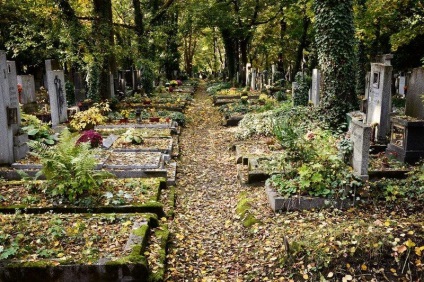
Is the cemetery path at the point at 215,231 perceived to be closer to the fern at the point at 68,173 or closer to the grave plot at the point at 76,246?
the grave plot at the point at 76,246

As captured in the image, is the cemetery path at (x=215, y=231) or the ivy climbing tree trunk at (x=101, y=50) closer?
the cemetery path at (x=215, y=231)

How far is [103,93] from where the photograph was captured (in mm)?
17547

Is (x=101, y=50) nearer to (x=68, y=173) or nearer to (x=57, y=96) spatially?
(x=57, y=96)

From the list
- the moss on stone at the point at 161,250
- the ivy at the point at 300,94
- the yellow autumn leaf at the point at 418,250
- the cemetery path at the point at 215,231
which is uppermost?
the ivy at the point at 300,94

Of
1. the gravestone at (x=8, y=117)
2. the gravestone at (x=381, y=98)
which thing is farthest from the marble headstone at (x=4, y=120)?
the gravestone at (x=381, y=98)

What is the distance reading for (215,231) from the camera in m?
6.70

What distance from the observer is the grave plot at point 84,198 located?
657 cm

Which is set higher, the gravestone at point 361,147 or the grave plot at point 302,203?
the gravestone at point 361,147

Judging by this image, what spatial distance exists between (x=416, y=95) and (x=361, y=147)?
3.20 m

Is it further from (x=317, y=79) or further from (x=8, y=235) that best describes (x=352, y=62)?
(x=8, y=235)

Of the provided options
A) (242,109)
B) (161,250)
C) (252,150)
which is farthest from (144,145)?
(242,109)

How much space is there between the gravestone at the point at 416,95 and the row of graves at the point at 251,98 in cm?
744

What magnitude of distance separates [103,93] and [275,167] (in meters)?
11.3

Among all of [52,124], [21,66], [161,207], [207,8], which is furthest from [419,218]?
[21,66]
